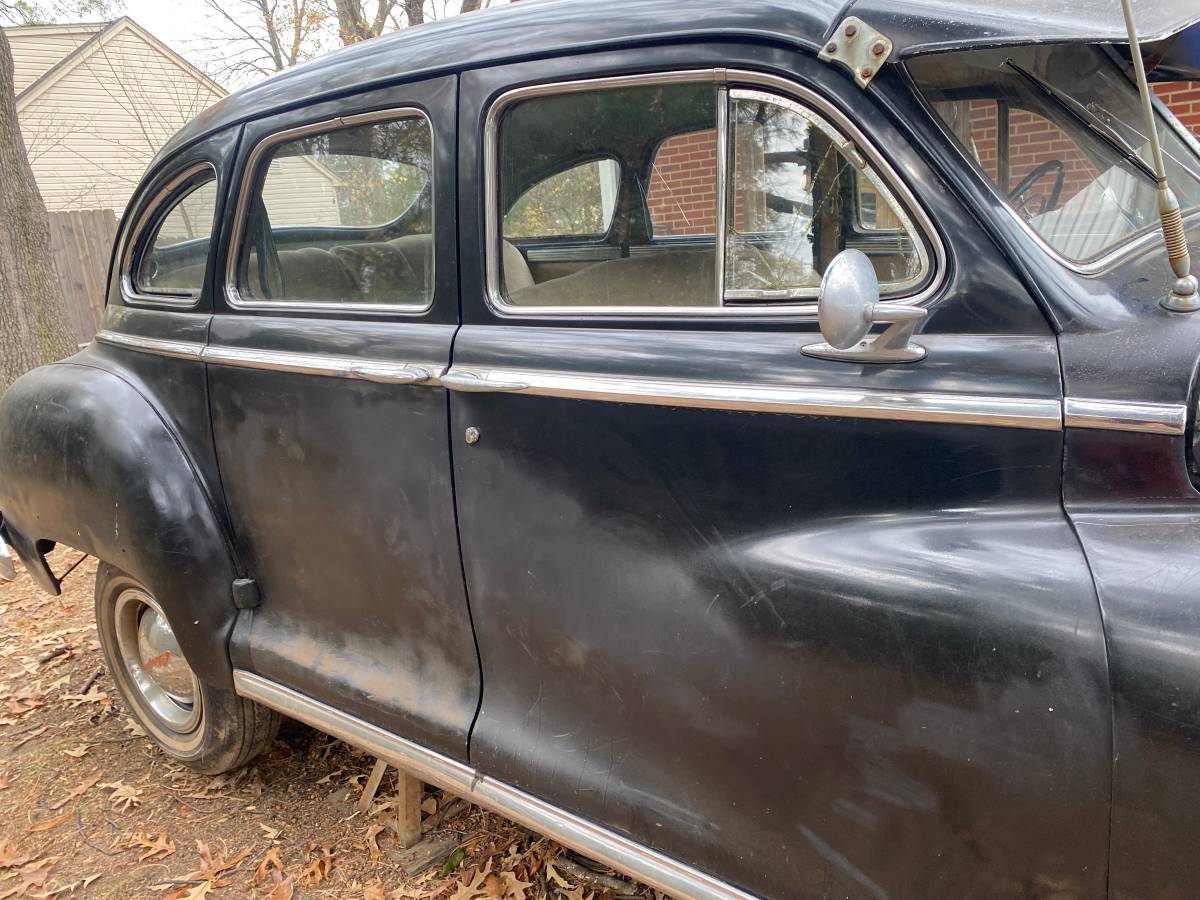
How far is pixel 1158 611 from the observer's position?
1.35 meters

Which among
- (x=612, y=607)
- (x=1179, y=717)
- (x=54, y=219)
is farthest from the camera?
(x=54, y=219)

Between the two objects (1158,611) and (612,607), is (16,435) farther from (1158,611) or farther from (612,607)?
(1158,611)

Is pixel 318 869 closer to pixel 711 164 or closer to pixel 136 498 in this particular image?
pixel 136 498

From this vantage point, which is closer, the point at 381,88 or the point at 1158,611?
the point at 1158,611

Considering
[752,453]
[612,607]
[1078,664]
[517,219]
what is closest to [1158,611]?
[1078,664]

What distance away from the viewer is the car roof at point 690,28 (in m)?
1.59

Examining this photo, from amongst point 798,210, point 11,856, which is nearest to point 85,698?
point 11,856

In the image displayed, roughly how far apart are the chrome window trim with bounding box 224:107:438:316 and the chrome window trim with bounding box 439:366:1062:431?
38 cm

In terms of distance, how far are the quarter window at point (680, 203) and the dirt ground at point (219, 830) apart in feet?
5.61

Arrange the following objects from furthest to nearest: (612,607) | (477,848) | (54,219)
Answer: (54,219) → (477,848) → (612,607)

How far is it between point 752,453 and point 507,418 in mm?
613

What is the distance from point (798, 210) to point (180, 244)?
7.34 feet

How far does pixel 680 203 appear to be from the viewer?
7.14 ft

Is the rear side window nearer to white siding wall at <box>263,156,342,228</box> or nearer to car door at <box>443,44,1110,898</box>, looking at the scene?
white siding wall at <box>263,156,342,228</box>
